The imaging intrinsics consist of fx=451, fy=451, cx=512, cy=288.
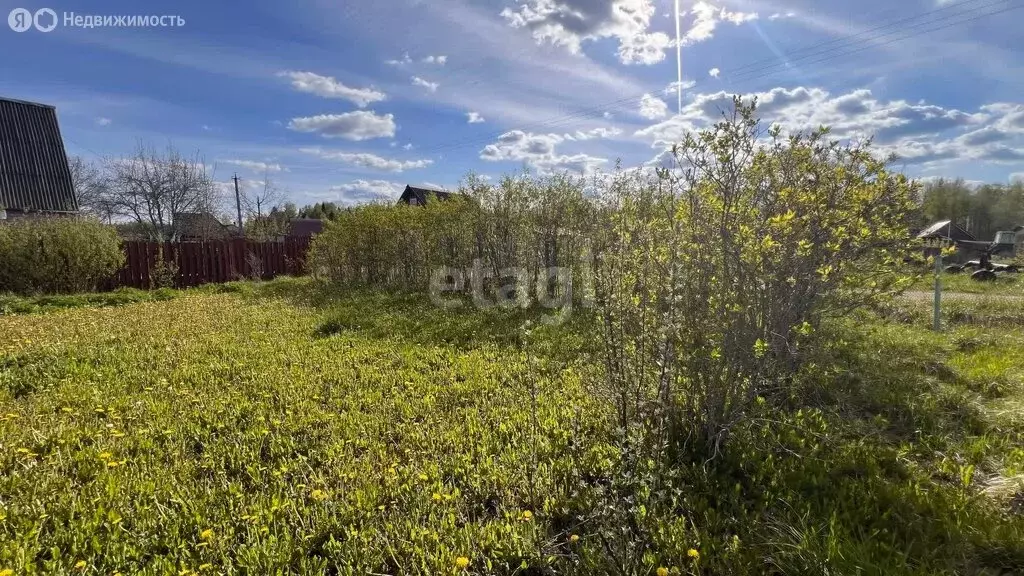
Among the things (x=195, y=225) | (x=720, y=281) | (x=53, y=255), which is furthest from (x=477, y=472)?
(x=195, y=225)

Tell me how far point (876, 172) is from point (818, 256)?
39.1 inches

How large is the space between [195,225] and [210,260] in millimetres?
15453

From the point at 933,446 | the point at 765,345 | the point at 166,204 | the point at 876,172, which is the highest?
the point at 166,204

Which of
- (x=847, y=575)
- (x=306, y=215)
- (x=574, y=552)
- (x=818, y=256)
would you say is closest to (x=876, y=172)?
(x=818, y=256)

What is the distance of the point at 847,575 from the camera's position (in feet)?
5.73

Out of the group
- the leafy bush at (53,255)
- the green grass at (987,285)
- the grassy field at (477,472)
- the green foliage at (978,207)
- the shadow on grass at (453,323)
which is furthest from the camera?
the green foliage at (978,207)

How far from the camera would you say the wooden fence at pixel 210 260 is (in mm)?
11414

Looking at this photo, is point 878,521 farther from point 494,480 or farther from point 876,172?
point 876,172

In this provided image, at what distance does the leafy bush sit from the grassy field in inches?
277

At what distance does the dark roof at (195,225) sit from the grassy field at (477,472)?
22.6 m

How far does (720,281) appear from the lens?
259 cm

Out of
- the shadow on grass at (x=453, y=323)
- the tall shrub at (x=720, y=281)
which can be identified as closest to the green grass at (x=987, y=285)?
the shadow on grass at (x=453, y=323)

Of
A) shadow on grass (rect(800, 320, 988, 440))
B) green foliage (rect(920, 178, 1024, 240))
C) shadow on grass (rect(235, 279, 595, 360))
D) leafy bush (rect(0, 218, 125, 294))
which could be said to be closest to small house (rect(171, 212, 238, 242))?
leafy bush (rect(0, 218, 125, 294))

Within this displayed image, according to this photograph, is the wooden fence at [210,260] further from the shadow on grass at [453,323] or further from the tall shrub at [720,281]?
the tall shrub at [720,281]
